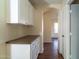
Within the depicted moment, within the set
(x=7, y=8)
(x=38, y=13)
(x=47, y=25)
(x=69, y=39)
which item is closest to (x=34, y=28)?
(x=38, y=13)

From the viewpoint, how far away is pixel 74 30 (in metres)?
5.15

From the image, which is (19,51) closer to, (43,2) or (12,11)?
(12,11)

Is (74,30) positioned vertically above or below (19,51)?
above

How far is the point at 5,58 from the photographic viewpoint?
347 centimetres

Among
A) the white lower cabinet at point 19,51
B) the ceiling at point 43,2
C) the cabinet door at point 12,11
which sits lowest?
the white lower cabinet at point 19,51

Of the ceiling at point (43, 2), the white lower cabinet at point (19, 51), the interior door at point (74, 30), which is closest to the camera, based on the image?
the white lower cabinet at point (19, 51)

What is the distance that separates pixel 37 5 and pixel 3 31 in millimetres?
3993

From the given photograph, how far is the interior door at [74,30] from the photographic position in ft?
16.9

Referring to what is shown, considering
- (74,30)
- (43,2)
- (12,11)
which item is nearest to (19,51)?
(12,11)

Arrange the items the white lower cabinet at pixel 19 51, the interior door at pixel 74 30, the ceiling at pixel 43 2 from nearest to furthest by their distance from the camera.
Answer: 1. the white lower cabinet at pixel 19 51
2. the interior door at pixel 74 30
3. the ceiling at pixel 43 2

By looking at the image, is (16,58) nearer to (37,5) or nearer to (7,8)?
(7,8)

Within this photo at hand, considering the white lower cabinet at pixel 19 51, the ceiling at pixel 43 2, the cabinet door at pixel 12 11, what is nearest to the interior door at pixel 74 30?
the ceiling at pixel 43 2

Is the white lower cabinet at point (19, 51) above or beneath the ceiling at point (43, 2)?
beneath

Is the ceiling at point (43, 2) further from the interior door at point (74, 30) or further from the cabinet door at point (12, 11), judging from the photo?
the cabinet door at point (12, 11)
